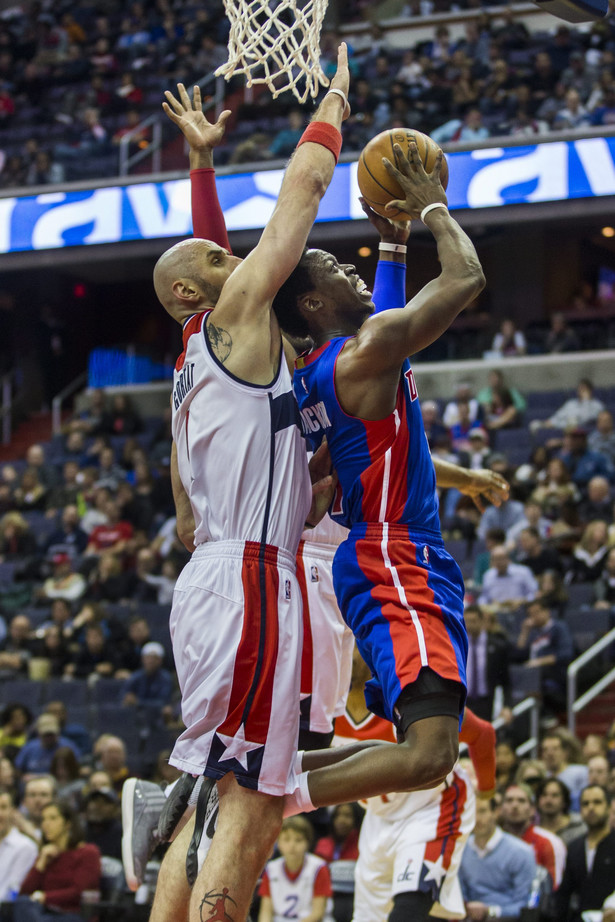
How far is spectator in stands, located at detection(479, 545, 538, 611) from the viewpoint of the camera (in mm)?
11680

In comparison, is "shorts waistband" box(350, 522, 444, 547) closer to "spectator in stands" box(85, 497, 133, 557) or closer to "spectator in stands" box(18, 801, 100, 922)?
"spectator in stands" box(18, 801, 100, 922)

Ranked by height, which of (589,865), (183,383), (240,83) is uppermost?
(240,83)

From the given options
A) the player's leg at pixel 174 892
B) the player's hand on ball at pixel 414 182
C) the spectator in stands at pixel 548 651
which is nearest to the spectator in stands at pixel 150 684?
the spectator in stands at pixel 548 651

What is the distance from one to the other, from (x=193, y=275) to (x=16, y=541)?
39.3ft

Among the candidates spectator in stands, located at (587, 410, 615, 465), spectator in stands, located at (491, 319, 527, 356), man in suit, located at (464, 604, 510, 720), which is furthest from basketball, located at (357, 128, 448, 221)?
spectator in stands, located at (491, 319, 527, 356)

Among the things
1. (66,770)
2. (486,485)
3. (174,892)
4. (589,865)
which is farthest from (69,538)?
(174,892)

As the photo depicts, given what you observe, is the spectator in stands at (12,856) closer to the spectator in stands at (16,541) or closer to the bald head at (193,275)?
the bald head at (193,275)

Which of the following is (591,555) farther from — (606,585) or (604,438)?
(604,438)

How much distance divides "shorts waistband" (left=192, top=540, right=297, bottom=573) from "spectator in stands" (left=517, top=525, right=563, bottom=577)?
7962mm

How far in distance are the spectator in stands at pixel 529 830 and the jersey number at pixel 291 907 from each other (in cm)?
143

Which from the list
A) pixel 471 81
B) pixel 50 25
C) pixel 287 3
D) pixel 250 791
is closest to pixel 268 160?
pixel 471 81

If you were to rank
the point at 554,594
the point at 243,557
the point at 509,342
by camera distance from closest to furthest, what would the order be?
the point at 243,557 → the point at 554,594 → the point at 509,342

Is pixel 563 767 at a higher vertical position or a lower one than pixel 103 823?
higher

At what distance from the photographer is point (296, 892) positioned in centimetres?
841
